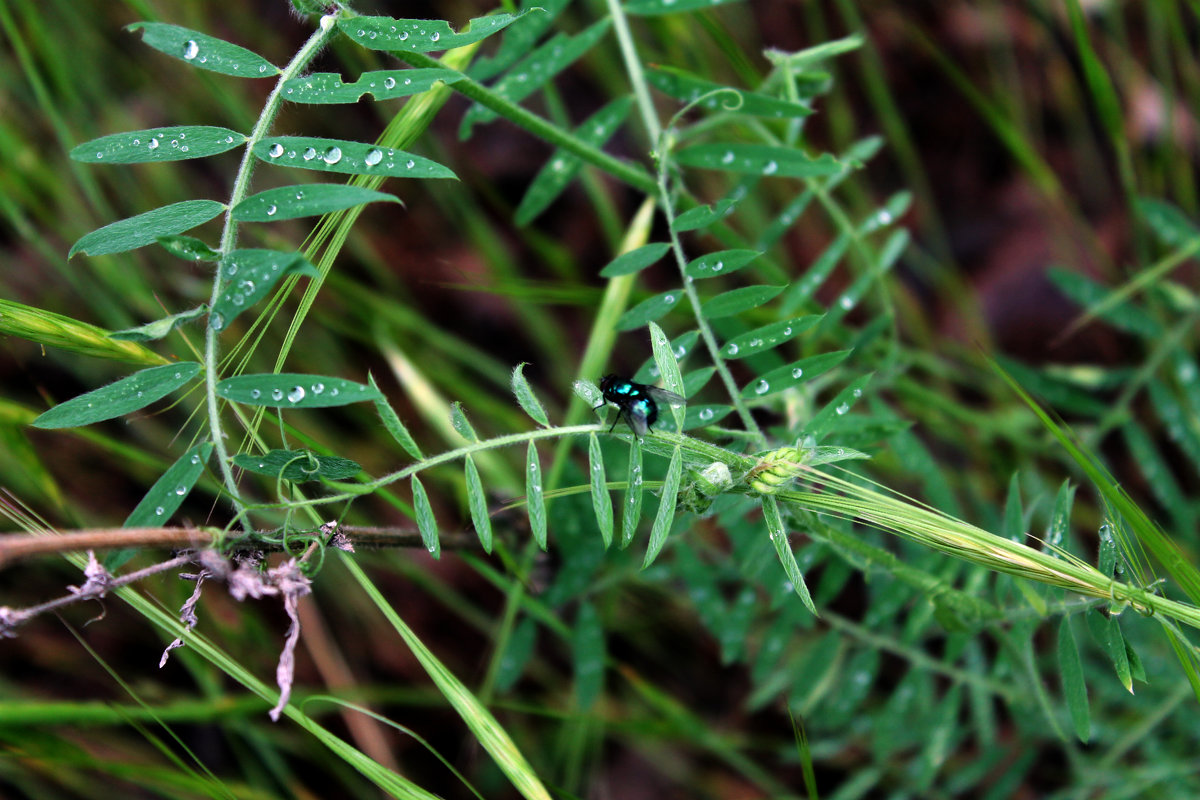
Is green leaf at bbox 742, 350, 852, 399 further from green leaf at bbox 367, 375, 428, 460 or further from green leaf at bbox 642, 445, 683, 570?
green leaf at bbox 367, 375, 428, 460

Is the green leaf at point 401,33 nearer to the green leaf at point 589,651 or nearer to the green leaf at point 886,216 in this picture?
the green leaf at point 886,216

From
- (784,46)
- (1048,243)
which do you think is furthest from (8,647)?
(1048,243)

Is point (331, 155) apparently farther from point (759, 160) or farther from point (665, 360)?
point (759, 160)

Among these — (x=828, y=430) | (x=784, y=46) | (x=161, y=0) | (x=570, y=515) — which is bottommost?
(x=570, y=515)

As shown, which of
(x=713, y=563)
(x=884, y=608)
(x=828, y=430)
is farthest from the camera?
(x=713, y=563)

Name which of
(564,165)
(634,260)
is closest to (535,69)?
(564,165)

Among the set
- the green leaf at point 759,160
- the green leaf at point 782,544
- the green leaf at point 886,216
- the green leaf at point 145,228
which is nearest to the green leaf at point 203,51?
the green leaf at point 145,228

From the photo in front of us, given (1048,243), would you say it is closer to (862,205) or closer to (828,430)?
(862,205)
